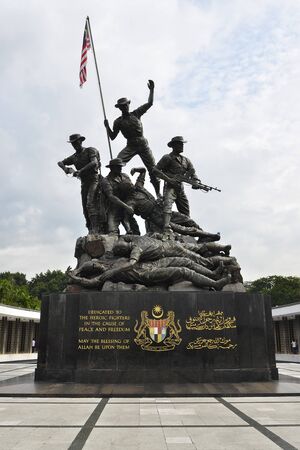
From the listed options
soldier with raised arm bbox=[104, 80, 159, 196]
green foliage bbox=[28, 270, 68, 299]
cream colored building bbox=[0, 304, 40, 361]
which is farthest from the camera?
green foliage bbox=[28, 270, 68, 299]

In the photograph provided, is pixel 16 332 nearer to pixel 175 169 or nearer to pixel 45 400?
pixel 175 169

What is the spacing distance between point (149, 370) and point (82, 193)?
6.25m

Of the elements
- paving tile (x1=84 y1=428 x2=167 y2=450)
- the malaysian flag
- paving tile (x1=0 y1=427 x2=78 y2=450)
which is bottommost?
paving tile (x1=84 y1=428 x2=167 y2=450)

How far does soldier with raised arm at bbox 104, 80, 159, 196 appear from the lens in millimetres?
13413

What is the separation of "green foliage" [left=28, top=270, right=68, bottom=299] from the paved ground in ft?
183

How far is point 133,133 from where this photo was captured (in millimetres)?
13648

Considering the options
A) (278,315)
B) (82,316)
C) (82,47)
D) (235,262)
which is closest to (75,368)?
(82,316)

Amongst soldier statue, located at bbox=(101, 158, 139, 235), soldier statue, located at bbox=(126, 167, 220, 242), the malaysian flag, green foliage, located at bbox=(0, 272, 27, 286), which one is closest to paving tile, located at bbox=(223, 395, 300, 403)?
soldier statue, located at bbox=(126, 167, 220, 242)

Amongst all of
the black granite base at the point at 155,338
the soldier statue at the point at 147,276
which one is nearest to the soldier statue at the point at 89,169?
the soldier statue at the point at 147,276

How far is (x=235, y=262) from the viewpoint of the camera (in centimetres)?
1120

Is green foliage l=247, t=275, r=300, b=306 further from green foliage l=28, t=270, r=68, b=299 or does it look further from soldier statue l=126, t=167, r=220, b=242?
soldier statue l=126, t=167, r=220, b=242

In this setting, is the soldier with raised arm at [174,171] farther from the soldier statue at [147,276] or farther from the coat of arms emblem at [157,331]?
the coat of arms emblem at [157,331]

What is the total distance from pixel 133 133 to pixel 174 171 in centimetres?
190

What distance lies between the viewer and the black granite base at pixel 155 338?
951 cm
